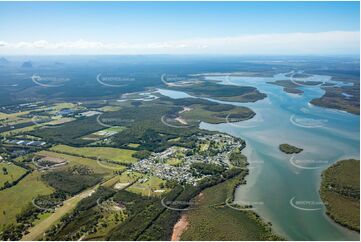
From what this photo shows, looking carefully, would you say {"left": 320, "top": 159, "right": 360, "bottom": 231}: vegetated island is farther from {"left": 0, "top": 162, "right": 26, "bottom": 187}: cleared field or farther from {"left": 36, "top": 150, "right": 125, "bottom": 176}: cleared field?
{"left": 0, "top": 162, "right": 26, "bottom": 187}: cleared field

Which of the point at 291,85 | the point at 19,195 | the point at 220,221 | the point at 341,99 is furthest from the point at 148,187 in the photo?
the point at 291,85

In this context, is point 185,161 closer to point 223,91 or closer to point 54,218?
point 54,218

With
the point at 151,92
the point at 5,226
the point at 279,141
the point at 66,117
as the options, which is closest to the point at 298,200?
the point at 279,141

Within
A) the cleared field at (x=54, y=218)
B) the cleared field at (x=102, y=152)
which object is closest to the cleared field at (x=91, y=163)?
the cleared field at (x=102, y=152)

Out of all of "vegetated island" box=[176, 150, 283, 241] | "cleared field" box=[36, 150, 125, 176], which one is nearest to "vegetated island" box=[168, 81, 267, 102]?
"cleared field" box=[36, 150, 125, 176]

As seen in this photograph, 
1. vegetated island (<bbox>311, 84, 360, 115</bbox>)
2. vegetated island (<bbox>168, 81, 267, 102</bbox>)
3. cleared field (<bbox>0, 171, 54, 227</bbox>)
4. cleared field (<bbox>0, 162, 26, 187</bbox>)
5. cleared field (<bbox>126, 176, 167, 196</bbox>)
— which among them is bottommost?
vegetated island (<bbox>168, 81, 267, 102</bbox>)

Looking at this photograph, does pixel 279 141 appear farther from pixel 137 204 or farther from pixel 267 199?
pixel 137 204

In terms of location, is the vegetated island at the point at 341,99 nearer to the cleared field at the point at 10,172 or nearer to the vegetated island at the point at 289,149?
the vegetated island at the point at 289,149

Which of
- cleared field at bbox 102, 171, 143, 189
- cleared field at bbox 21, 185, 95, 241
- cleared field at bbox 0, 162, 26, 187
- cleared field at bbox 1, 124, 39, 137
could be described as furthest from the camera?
cleared field at bbox 1, 124, 39, 137
